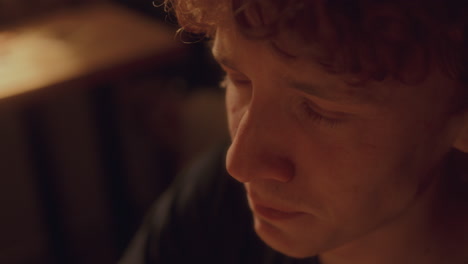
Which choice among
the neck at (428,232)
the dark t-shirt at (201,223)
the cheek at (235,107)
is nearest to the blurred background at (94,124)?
the dark t-shirt at (201,223)

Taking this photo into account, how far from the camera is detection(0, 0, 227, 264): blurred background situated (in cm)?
156

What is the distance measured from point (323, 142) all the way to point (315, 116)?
0.09 ft

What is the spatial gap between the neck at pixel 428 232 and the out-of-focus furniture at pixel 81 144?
0.95 meters

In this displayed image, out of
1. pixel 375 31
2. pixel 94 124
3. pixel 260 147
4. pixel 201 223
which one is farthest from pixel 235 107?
pixel 94 124

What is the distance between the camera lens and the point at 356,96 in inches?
21.5

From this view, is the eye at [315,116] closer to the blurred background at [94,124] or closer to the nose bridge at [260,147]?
the nose bridge at [260,147]

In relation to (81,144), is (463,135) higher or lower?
higher

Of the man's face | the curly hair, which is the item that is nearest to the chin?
the man's face

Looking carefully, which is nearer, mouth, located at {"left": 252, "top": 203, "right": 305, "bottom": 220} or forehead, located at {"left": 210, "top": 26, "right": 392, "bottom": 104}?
forehead, located at {"left": 210, "top": 26, "right": 392, "bottom": 104}

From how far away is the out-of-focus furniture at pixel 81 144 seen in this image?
5.12 feet

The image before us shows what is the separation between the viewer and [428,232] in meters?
0.71

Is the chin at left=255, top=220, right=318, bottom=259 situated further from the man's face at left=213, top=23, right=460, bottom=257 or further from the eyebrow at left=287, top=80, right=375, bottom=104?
the eyebrow at left=287, top=80, right=375, bottom=104

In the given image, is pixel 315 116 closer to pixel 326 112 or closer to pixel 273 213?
pixel 326 112

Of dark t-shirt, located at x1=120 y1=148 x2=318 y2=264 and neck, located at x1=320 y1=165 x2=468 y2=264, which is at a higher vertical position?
neck, located at x1=320 y1=165 x2=468 y2=264
